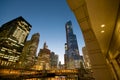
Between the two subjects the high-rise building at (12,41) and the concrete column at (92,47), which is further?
the high-rise building at (12,41)

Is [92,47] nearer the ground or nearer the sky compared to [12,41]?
nearer the ground

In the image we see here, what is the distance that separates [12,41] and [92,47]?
75.1m

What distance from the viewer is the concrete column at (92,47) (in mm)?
2836

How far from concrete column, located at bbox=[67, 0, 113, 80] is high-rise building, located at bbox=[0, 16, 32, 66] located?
64.7 m

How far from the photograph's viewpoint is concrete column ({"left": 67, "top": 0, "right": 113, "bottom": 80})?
284 cm

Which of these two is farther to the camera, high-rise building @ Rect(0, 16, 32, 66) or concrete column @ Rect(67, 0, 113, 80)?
high-rise building @ Rect(0, 16, 32, 66)

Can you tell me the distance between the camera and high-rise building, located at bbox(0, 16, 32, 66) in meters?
59.3

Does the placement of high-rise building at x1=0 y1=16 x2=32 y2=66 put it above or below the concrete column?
above

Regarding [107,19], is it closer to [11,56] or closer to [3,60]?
[3,60]

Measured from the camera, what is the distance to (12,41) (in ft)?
222

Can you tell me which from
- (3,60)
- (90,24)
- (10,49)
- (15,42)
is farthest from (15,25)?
(90,24)

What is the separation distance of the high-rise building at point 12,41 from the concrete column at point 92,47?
64.7 m

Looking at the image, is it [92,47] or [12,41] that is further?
[12,41]

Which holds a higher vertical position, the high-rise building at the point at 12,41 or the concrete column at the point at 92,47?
the high-rise building at the point at 12,41
